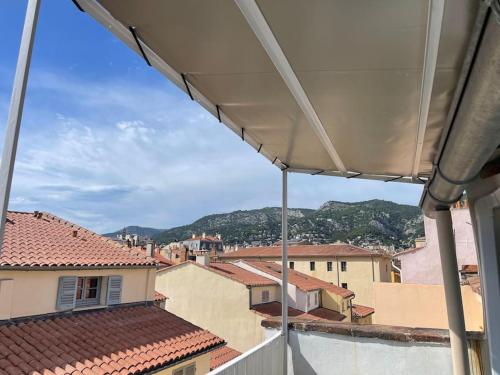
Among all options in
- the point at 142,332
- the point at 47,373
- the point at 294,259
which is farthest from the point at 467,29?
the point at 294,259

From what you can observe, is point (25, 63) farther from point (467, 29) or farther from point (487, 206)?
point (487, 206)

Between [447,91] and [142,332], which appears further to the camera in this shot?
[142,332]

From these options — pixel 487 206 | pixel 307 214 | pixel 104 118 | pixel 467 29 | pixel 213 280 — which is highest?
pixel 307 214

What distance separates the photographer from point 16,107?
0.99 m

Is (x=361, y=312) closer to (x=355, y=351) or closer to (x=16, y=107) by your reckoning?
(x=355, y=351)

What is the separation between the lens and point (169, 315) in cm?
1112

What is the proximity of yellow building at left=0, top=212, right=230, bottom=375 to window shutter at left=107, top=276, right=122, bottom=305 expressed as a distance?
3 centimetres

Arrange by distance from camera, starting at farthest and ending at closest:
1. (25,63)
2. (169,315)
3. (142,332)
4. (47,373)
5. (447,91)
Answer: (169,315) < (142,332) < (47,373) < (447,91) < (25,63)

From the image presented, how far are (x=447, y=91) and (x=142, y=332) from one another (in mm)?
9584

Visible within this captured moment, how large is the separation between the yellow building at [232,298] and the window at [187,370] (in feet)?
19.2

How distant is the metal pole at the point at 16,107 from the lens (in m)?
0.96

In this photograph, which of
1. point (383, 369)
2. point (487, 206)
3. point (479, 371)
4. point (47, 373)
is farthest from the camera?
point (47, 373)

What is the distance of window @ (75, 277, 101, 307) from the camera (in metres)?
9.99

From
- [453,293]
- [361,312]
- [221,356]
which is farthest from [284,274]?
[361,312]
